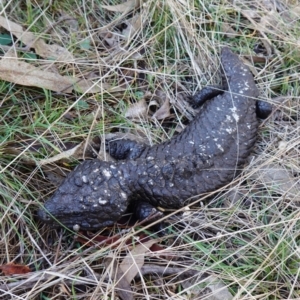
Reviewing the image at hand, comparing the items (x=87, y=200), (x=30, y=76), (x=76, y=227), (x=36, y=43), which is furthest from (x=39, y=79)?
(x=76, y=227)

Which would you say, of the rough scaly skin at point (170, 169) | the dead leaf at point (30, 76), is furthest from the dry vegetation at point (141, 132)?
the rough scaly skin at point (170, 169)

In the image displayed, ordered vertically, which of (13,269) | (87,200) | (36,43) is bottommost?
(13,269)

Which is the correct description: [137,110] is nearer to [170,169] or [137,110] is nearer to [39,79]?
[170,169]

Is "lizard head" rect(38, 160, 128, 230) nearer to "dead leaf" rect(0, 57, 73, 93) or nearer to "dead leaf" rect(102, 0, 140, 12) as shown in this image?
"dead leaf" rect(0, 57, 73, 93)

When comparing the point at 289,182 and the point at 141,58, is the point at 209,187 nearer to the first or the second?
the point at 289,182

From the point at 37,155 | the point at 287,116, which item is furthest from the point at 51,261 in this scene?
the point at 287,116

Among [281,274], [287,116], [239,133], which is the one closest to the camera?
[281,274]

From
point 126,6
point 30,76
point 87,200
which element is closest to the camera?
point 87,200

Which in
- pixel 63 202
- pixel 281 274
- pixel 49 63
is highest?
pixel 49 63
